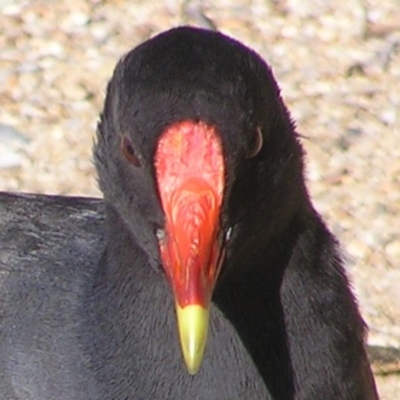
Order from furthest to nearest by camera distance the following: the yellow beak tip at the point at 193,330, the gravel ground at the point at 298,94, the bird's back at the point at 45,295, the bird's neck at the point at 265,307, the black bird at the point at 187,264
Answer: the gravel ground at the point at 298,94
the bird's back at the point at 45,295
the bird's neck at the point at 265,307
the black bird at the point at 187,264
the yellow beak tip at the point at 193,330

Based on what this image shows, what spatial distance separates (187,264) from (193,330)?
17 centimetres

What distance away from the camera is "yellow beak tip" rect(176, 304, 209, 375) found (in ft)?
12.8

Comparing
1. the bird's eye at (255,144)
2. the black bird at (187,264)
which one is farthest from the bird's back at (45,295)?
the bird's eye at (255,144)

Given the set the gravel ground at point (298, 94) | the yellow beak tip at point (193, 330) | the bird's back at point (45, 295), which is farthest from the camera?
the gravel ground at point (298, 94)

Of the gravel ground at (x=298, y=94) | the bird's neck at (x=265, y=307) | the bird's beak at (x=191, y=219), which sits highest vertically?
the bird's beak at (x=191, y=219)

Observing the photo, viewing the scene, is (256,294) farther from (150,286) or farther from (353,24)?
(353,24)

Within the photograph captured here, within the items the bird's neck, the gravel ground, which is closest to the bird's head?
the bird's neck

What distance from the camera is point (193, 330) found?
3885 millimetres

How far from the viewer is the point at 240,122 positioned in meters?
4.06

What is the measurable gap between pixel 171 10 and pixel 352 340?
3.39m

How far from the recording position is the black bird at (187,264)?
13.1ft

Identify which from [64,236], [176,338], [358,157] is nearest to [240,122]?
[176,338]

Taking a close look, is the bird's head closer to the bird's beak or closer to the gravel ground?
the bird's beak

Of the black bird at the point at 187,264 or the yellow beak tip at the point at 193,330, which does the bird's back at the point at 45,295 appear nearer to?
the black bird at the point at 187,264
